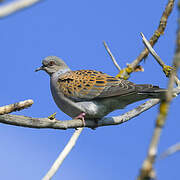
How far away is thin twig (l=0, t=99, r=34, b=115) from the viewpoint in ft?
11.8

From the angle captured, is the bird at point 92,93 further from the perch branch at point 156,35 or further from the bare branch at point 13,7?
the bare branch at point 13,7

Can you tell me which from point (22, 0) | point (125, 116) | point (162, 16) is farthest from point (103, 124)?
point (22, 0)

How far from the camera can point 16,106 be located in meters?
3.69

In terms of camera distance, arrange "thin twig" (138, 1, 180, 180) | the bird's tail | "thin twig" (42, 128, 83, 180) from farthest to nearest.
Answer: the bird's tail, "thin twig" (42, 128, 83, 180), "thin twig" (138, 1, 180, 180)

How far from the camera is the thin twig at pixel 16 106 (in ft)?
11.8

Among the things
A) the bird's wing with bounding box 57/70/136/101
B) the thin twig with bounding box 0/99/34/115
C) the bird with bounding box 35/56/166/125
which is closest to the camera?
the thin twig with bounding box 0/99/34/115

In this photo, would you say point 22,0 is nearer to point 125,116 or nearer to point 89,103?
point 125,116

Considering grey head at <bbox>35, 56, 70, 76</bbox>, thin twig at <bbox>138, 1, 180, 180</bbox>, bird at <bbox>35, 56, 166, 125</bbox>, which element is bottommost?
thin twig at <bbox>138, 1, 180, 180</bbox>

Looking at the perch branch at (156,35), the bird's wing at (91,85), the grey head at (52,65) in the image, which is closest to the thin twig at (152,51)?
the perch branch at (156,35)

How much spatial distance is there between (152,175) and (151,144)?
5.2 inches

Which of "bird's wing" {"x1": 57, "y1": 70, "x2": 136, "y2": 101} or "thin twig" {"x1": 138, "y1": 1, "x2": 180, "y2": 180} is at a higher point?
"bird's wing" {"x1": 57, "y1": 70, "x2": 136, "y2": 101}

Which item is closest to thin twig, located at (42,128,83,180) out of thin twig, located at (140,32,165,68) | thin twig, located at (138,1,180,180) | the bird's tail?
the bird's tail

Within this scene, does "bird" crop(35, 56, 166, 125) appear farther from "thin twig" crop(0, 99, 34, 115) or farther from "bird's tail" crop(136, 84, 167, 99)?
"thin twig" crop(0, 99, 34, 115)

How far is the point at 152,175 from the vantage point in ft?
4.53
